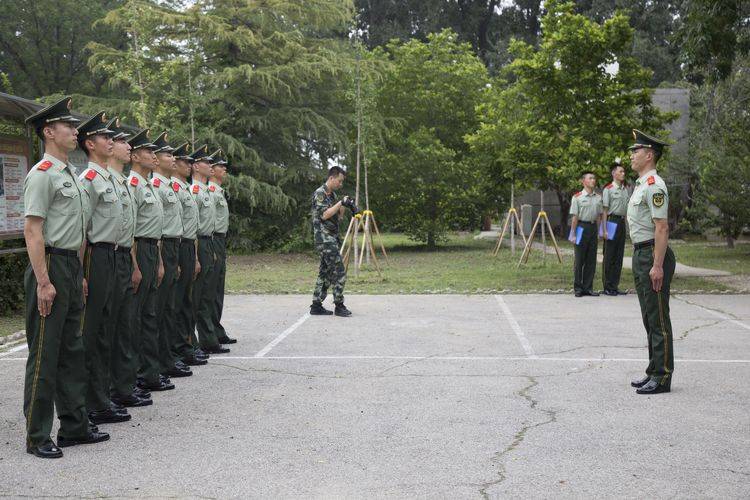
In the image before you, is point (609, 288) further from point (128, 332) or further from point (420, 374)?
point (128, 332)

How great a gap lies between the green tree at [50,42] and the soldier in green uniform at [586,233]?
27.2 metres

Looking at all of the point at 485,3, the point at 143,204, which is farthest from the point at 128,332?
the point at 485,3

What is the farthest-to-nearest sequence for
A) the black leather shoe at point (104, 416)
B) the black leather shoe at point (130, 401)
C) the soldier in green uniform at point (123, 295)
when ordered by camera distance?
the black leather shoe at point (130, 401) → the soldier in green uniform at point (123, 295) → the black leather shoe at point (104, 416)

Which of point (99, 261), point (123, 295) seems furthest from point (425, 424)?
point (99, 261)

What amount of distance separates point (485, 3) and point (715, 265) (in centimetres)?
3459

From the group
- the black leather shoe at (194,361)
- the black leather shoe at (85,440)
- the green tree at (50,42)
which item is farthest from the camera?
the green tree at (50,42)

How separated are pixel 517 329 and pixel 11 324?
21.9 ft

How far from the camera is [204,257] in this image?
864 cm

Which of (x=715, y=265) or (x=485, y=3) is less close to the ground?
(x=485, y=3)

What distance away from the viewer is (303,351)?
902 cm

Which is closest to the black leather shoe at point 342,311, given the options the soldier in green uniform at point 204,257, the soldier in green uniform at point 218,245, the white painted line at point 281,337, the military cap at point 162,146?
the white painted line at point 281,337

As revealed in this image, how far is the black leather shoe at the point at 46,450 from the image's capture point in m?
5.23

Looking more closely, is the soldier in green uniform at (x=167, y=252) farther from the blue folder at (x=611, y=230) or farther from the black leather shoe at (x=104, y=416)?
the blue folder at (x=611, y=230)

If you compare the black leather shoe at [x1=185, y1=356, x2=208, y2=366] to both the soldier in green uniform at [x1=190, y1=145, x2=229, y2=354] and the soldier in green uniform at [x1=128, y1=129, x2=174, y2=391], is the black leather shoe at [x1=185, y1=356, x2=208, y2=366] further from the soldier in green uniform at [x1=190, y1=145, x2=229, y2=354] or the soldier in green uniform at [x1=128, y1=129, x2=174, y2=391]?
the soldier in green uniform at [x1=128, y1=129, x2=174, y2=391]
